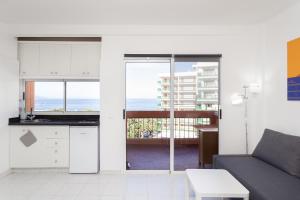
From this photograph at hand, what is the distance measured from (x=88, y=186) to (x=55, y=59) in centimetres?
251

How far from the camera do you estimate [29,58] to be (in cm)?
443

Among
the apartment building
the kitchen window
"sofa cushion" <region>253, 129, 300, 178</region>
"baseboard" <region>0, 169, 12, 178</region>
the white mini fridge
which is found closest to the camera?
"sofa cushion" <region>253, 129, 300, 178</region>

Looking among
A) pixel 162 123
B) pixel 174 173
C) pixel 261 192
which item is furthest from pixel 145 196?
pixel 162 123

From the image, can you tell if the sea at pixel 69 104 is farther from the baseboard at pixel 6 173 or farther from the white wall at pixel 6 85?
the baseboard at pixel 6 173

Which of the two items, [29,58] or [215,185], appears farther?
[29,58]

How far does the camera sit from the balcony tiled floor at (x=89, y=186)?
10.3 ft

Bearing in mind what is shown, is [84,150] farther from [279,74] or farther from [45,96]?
[279,74]

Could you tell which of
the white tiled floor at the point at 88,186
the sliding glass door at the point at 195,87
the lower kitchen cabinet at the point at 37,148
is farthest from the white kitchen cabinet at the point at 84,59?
the white tiled floor at the point at 88,186

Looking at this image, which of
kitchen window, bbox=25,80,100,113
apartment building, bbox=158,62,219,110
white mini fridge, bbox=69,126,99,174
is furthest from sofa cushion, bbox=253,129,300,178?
kitchen window, bbox=25,80,100,113

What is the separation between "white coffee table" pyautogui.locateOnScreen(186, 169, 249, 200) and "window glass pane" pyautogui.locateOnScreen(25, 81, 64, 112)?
3184mm

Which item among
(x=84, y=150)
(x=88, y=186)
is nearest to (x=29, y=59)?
(x=84, y=150)

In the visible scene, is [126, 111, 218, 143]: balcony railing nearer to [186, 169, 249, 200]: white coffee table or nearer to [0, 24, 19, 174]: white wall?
[0, 24, 19, 174]: white wall

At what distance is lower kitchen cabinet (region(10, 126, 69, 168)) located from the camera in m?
4.12

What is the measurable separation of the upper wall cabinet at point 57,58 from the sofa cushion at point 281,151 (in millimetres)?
3202
